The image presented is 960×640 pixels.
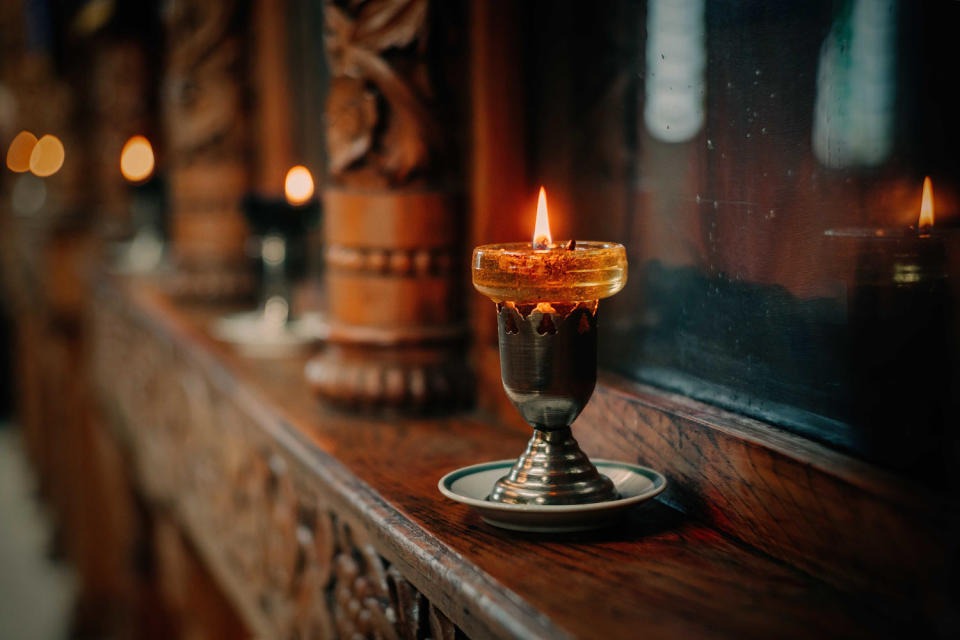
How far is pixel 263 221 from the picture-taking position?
1.93 meters

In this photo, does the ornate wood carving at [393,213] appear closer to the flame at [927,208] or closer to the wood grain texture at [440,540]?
the wood grain texture at [440,540]

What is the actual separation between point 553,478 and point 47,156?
5.31 meters

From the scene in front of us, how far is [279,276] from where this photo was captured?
6.70 feet

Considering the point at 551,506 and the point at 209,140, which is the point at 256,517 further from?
the point at 209,140

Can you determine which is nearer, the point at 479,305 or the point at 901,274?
the point at 901,274

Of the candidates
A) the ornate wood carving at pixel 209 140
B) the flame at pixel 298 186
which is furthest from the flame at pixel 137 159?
the flame at pixel 298 186

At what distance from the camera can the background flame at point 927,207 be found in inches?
28.3

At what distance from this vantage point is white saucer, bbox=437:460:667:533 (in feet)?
2.60

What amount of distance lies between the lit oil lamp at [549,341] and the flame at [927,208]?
210 millimetres

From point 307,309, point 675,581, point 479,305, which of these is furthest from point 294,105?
point 675,581

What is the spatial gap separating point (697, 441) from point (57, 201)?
4807 mm

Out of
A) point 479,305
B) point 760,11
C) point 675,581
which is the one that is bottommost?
point 675,581

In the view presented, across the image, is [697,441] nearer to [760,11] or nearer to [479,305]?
[760,11]

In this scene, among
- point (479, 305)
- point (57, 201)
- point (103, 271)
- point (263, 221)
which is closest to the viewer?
point (479, 305)
